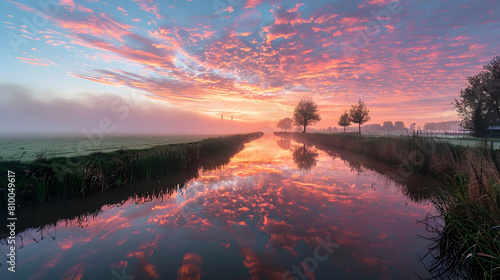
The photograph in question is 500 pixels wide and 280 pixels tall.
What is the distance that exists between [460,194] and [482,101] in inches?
1979

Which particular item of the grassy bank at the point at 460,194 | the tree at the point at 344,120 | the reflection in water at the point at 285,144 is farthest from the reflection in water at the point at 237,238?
the tree at the point at 344,120

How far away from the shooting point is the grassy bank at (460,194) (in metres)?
3.25

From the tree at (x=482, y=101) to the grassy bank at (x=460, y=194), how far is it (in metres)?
28.8

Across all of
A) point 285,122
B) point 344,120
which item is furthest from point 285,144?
point 285,122

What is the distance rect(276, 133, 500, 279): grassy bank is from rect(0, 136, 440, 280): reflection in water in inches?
25.3

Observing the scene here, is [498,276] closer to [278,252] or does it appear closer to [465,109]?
[278,252]

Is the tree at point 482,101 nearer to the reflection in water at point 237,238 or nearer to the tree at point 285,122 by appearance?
the reflection in water at point 237,238

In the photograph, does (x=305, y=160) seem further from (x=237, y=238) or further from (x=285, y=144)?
(x=285, y=144)

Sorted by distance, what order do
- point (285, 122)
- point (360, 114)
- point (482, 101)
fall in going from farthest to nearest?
point (285, 122) → point (360, 114) → point (482, 101)

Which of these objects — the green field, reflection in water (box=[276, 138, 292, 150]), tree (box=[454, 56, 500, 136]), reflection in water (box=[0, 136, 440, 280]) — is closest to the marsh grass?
reflection in water (box=[0, 136, 440, 280])

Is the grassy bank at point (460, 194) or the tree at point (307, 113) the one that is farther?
the tree at point (307, 113)

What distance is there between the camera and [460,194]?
4.16 metres

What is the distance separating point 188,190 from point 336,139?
2886 cm

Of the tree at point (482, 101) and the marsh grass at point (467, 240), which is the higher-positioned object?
the tree at point (482, 101)
